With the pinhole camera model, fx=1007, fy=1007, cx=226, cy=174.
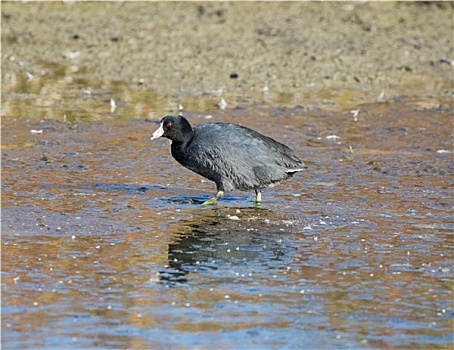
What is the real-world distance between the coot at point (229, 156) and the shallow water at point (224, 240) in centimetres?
24

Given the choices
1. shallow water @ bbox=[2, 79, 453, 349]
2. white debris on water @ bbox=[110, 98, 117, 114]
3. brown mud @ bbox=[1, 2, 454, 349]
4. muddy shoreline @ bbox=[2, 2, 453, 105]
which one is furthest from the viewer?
muddy shoreline @ bbox=[2, 2, 453, 105]

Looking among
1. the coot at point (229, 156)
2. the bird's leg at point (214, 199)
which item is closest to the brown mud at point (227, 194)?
the bird's leg at point (214, 199)

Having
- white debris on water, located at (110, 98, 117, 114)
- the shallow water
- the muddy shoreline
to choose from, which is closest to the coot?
the shallow water

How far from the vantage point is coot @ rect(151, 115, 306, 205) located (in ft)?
29.5

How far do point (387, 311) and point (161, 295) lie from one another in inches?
56.1

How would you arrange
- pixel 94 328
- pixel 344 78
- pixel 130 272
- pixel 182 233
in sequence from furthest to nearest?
pixel 344 78
pixel 182 233
pixel 130 272
pixel 94 328

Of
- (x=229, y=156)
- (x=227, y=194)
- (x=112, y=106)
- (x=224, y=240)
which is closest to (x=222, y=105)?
(x=112, y=106)

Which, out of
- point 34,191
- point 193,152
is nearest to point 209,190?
point 193,152

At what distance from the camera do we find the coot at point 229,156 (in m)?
8.99

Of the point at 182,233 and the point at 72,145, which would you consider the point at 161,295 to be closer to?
the point at 182,233

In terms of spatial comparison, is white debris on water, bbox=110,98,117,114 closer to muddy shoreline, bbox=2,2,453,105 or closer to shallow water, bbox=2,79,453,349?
shallow water, bbox=2,79,453,349

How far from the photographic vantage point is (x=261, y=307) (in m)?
6.23

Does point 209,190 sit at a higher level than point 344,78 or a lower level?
lower

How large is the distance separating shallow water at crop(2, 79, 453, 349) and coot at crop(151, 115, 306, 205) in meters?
0.24
